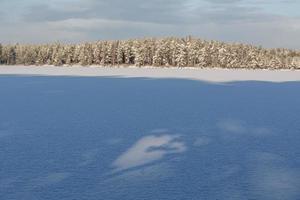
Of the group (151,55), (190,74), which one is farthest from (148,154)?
(151,55)

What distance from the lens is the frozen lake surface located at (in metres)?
8.84

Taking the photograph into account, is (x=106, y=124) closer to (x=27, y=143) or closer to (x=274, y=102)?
(x=27, y=143)

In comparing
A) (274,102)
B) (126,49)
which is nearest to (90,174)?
(274,102)

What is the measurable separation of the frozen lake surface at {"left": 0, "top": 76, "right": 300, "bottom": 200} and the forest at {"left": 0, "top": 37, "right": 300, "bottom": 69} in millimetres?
123406

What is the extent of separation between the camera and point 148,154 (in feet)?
40.2

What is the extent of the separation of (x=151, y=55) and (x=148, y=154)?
138971 mm

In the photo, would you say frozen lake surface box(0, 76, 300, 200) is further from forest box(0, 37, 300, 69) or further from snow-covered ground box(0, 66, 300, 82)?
forest box(0, 37, 300, 69)

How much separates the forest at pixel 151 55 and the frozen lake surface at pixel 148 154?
12341 centimetres

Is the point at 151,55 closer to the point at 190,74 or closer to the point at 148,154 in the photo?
the point at 190,74

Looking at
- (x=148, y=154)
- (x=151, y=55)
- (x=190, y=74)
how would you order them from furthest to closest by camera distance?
(x=151, y=55)
(x=190, y=74)
(x=148, y=154)

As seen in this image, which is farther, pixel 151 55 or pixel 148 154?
pixel 151 55

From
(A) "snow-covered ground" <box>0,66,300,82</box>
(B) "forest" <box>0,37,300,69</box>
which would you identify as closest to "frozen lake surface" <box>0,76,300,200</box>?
(A) "snow-covered ground" <box>0,66,300,82</box>

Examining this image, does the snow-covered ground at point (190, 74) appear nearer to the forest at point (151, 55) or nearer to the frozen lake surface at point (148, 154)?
the frozen lake surface at point (148, 154)

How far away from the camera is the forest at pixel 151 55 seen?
145625mm
